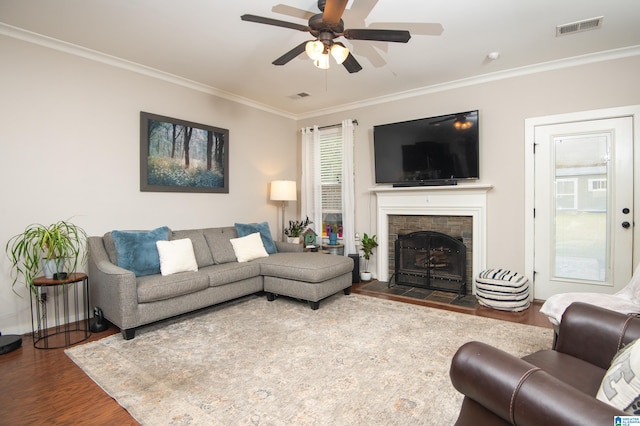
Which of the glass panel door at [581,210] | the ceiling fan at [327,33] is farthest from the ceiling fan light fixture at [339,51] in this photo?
the glass panel door at [581,210]

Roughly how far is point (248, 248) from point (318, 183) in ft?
6.15

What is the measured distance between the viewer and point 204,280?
336 cm

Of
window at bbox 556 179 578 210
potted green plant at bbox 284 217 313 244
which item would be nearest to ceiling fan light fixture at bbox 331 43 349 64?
window at bbox 556 179 578 210

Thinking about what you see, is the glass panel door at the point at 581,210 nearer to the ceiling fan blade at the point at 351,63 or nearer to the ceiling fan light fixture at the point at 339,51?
the ceiling fan blade at the point at 351,63

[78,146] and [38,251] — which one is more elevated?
[78,146]

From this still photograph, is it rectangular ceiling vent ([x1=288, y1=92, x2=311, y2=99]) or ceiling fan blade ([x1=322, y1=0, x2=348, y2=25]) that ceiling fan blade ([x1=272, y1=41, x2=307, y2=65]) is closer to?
ceiling fan blade ([x1=322, y1=0, x2=348, y2=25])

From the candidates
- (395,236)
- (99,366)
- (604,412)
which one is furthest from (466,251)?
(99,366)

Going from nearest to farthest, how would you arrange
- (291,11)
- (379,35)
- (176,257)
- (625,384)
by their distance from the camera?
1. (625,384)
2. (379,35)
3. (291,11)
4. (176,257)

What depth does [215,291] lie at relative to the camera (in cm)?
350

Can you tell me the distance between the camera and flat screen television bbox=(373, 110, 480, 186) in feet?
13.6

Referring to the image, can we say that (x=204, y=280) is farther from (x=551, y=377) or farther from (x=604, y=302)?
(x=604, y=302)

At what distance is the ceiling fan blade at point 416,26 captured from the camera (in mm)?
2896

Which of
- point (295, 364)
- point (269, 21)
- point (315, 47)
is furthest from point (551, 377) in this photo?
point (269, 21)

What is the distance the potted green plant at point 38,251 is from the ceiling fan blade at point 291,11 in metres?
2.65
